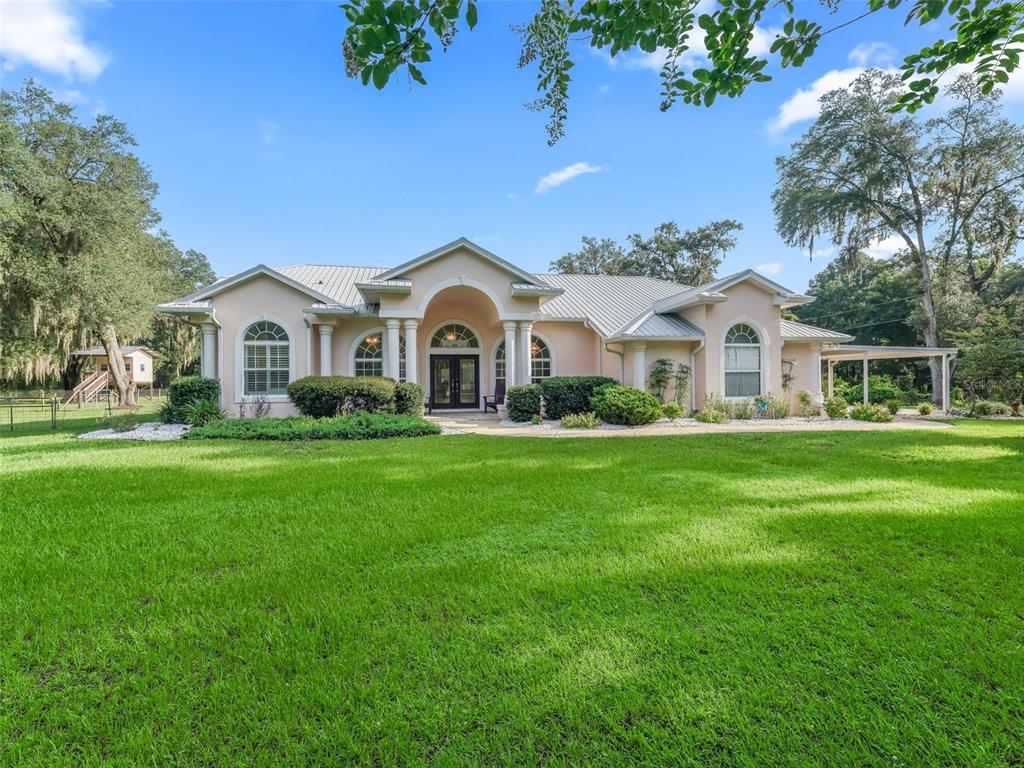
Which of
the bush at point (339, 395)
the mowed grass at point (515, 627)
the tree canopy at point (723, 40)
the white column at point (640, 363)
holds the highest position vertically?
the tree canopy at point (723, 40)

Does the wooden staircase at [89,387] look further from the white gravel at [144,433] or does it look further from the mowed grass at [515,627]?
the mowed grass at [515,627]

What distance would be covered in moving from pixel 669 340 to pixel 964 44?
11357 millimetres

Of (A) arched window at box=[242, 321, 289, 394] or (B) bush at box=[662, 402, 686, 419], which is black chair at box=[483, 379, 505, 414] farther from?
(A) arched window at box=[242, 321, 289, 394]

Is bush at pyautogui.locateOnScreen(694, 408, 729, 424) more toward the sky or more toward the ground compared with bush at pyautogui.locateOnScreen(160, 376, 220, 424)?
more toward the ground

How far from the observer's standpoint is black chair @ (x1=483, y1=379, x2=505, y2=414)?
1641cm

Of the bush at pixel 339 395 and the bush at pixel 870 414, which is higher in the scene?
the bush at pixel 339 395

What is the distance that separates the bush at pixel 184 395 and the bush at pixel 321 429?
2133 mm

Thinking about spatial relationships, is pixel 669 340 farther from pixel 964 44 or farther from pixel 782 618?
pixel 782 618

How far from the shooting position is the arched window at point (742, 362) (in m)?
14.9

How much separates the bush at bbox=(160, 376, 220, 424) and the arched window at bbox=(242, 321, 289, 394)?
1.14 metres

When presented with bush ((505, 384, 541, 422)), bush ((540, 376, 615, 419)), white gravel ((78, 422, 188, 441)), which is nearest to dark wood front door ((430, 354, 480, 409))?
bush ((505, 384, 541, 422))

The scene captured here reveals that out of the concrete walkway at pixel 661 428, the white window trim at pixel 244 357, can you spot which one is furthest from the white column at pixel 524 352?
the white window trim at pixel 244 357

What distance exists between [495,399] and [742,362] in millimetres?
8459

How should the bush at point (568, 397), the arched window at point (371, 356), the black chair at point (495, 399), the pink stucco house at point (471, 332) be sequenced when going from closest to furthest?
the bush at point (568, 397) → the pink stucco house at point (471, 332) → the arched window at point (371, 356) → the black chair at point (495, 399)
